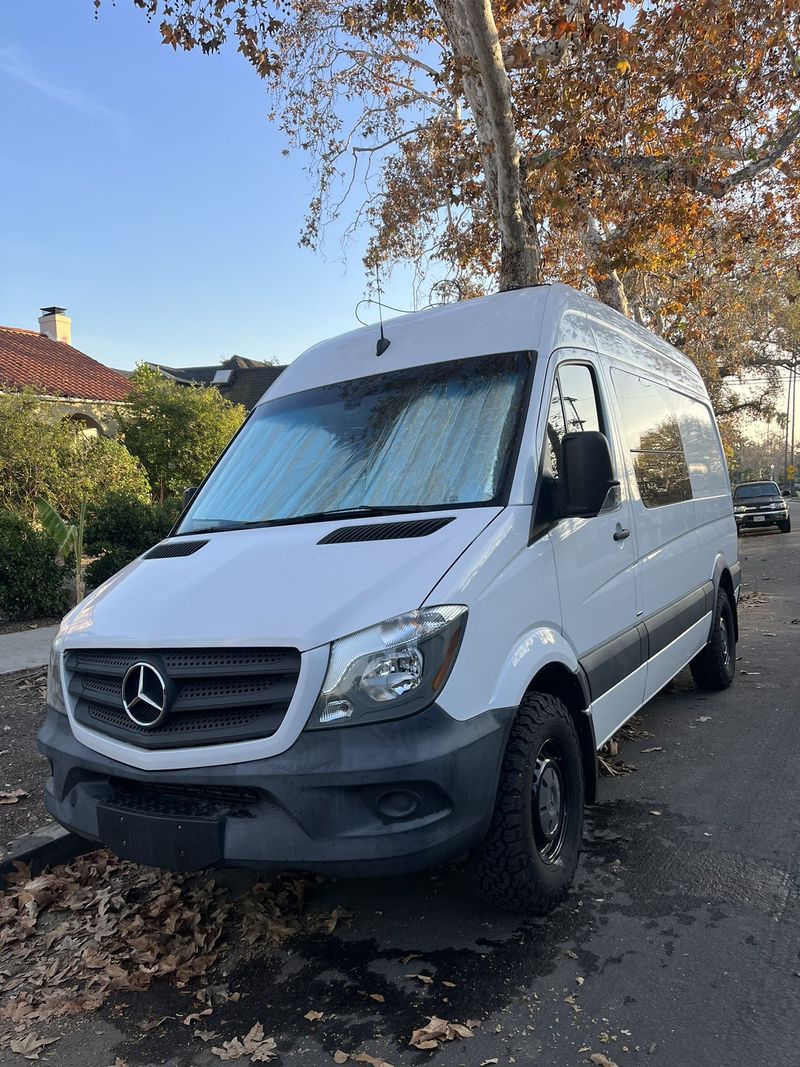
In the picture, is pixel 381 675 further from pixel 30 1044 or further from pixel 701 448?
pixel 701 448

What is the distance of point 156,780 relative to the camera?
293 centimetres

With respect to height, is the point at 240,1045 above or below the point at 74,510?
below

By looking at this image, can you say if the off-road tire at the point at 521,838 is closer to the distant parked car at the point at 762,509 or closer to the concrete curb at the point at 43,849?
the concrete curb at the point at 43,849

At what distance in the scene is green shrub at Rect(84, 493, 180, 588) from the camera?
39.4 feet

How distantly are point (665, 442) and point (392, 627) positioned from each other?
341 cm

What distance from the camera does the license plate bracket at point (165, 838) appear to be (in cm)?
279

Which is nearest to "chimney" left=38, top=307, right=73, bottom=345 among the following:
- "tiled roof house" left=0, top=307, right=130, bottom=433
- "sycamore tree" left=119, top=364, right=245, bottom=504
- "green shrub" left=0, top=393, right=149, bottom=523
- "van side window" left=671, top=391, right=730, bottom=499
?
"tiled roof house" left=0, top=307, right=130, bottom=433

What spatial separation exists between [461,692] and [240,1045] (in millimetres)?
1332

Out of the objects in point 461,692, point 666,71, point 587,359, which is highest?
point 666,71

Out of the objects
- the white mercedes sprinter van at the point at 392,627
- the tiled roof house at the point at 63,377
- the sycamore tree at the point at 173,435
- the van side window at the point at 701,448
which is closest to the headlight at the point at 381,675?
the white mercedes sprinter van at the point at 392,627

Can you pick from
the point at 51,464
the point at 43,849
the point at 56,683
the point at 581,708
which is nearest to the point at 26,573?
the point at 51,464

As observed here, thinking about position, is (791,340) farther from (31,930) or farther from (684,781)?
(31,930)

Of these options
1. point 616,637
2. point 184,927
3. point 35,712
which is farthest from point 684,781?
point 35,712

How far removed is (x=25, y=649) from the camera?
29.1 feet
